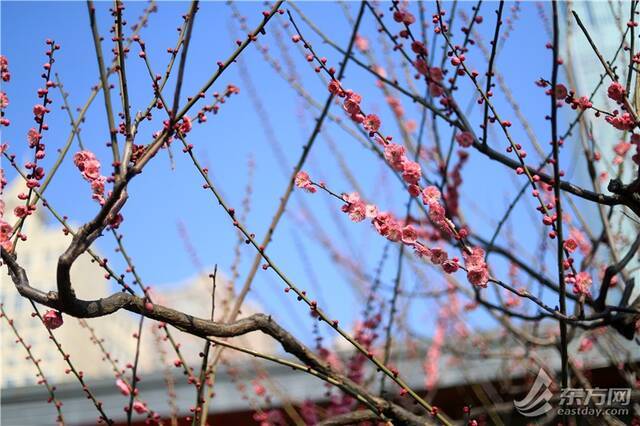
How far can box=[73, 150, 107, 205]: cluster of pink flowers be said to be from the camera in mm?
1800

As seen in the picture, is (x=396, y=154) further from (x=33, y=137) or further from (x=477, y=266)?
(x=33, y=137)

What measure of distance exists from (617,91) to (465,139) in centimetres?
58

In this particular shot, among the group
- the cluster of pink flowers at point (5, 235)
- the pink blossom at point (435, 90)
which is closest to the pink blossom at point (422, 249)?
the pink blossom at point (435, 90)

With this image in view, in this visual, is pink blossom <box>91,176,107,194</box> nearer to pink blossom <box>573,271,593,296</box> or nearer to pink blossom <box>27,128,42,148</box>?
pink blossom <box>27,128,42,148</box>

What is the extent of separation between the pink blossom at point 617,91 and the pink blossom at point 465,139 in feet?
1.71

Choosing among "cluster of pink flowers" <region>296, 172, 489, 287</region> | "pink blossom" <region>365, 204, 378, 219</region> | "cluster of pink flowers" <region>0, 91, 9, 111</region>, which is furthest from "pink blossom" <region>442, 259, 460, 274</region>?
"cluster of pink flowers" <region>0, 91, 9, 111</region>

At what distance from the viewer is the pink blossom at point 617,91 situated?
1.90 metres

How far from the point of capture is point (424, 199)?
6.45 ft

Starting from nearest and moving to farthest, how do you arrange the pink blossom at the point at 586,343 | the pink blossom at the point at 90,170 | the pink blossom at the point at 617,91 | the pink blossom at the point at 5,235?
1. the pink blossom at the point at 5,235
2. the pink blossom at the point at 90,170
3. the pink blossom at the point at 617,91
4. the pink blossom at the point at 586,343

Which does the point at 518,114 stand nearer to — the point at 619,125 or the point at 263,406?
the point at 619,125

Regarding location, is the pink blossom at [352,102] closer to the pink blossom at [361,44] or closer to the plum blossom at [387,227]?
the plum blossom at [387,227]

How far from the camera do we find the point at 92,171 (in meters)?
1.80

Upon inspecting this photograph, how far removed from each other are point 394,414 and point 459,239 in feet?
1.86

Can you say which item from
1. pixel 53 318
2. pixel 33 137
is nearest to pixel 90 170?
pixel 33 137
